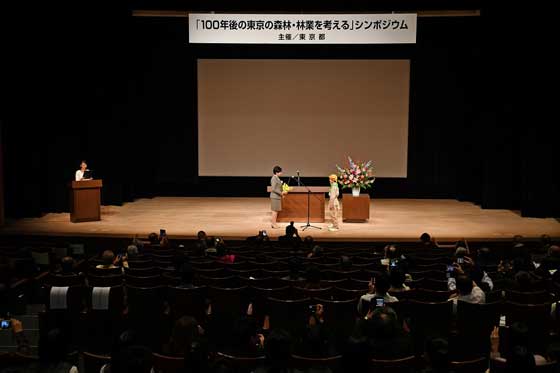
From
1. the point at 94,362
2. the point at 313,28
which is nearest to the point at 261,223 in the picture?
the point at 313,28

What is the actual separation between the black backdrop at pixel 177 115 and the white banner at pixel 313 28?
2.37 meters

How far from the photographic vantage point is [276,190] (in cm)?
1296

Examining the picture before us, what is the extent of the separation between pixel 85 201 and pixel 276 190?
3991 mm

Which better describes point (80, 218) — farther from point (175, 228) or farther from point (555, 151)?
point (555, 151)

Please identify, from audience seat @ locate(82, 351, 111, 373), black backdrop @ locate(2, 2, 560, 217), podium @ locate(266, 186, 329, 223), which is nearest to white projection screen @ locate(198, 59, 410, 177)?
black backdrop @ locate(2, 2, 560, 217)

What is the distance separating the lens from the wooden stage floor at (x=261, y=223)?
12.2 m

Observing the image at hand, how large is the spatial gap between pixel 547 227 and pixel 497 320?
7623mm

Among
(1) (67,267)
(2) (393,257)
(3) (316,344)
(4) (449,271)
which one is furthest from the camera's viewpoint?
(2) (393,257)

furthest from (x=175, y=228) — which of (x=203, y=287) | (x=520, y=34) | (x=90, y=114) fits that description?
(x=520, y=34)

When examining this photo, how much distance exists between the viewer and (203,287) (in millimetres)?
6512

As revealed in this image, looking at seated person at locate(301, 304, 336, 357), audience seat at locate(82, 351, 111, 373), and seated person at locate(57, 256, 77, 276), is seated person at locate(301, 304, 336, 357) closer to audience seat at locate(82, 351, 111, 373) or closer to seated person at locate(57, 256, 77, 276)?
audience seat at locate(82, 351, 111, 373)

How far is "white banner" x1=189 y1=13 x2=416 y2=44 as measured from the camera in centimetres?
1355

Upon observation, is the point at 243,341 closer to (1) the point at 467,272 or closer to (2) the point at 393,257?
(1) the point at 467,272

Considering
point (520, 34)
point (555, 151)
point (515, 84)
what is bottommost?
point (555, 151)
